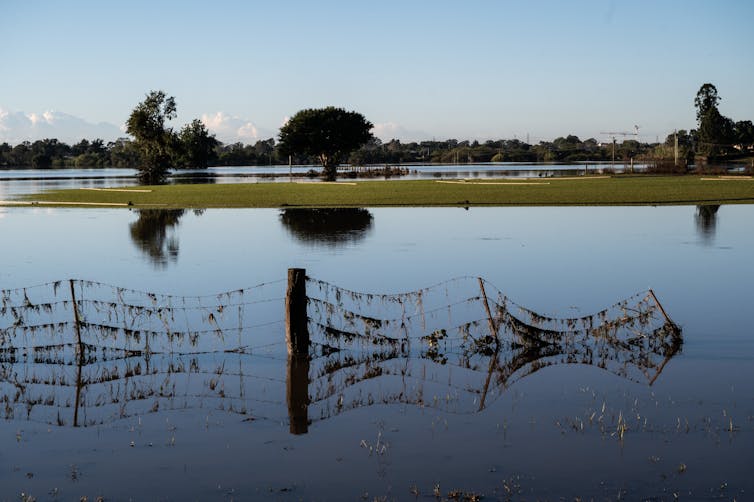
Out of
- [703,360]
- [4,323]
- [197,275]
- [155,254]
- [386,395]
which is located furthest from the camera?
[155,254]

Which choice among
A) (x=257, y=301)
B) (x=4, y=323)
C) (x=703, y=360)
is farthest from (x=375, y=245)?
(x=703, y=360)

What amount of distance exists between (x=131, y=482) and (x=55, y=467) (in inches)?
48.6

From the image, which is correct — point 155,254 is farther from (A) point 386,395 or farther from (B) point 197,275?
(A) point 386,395

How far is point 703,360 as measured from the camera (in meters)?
16.6

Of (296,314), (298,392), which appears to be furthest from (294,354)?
(298,392)

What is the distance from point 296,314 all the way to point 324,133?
11080 centimetres

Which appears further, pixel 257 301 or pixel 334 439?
pixel 257 301

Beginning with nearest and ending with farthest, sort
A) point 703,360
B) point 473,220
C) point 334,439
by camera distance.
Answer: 1. point 334,439
2. point 703,360
3. point 473,220

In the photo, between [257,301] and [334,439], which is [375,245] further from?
[334,439]

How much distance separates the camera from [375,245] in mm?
34250

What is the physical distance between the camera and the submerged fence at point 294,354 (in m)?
14.7

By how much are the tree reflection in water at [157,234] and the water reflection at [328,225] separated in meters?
5.33

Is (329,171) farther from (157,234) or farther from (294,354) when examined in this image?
(294,354)

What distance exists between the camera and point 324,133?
12625 cm
